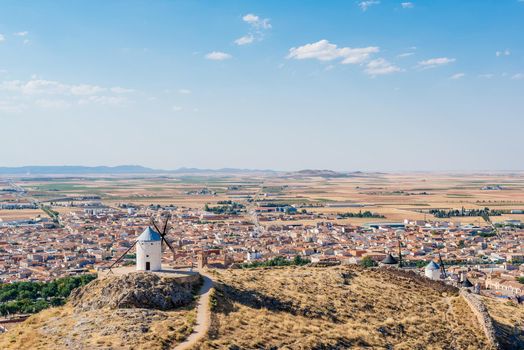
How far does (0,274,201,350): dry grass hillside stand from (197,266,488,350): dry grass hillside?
1404mm

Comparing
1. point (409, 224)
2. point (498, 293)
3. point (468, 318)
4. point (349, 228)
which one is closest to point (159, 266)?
point (468, 318)

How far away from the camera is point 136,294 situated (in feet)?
74.1

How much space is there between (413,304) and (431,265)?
382 inches

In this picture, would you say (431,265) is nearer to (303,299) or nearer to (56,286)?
(303,299)

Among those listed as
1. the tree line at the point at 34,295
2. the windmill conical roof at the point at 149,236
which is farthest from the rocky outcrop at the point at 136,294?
the tree line at the point at 34,295

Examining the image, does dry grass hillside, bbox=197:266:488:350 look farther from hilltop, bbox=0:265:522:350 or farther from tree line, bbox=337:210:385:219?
tree line, bbox=337:210:385:219

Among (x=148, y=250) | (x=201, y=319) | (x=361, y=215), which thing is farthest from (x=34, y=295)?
(x=361, y=215)

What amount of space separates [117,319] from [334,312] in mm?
10126

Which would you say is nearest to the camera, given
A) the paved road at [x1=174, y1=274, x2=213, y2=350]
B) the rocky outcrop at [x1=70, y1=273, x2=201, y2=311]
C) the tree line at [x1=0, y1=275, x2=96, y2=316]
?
the paved road at [x1=174, y1=274, x2=213, y2=350]

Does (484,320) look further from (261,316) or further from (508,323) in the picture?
(261,316)

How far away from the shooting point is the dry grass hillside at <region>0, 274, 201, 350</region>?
18.8m

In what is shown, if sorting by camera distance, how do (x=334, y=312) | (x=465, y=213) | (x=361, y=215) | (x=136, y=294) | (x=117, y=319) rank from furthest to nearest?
(x=465, y=213) < (x=361, y=215) < (x=334, y=312) < (x=136, y=294) < (x=117, y=319)

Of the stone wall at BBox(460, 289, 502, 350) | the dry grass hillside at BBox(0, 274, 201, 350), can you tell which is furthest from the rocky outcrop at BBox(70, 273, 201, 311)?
the stone wall at BBox(460, 289, 502, 350)

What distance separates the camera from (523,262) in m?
72.3
